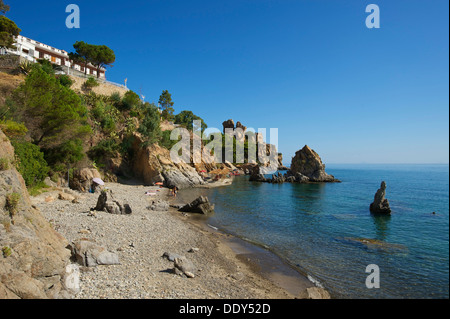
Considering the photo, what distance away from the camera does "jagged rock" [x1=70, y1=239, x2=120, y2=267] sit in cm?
896

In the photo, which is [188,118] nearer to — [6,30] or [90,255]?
[6,30]

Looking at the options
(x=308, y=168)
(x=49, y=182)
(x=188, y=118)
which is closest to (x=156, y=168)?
(x=49, y=182)

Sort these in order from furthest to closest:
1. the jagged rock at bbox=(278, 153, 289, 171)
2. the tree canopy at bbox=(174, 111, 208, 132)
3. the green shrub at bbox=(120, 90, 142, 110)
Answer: the jagged rock at bbox=(278, 153, 289, 171), the tree canopy at bbox=(174, 111, 208, 132), the green shrub at bbox=(120, 90, 142, 110)

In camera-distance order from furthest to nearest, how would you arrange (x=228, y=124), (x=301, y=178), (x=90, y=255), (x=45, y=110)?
(x=228, y=124) < (x=301, y=178) < (x=45, y=110) < (x=90, y=255)

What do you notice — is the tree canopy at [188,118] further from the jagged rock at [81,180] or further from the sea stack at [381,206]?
the sea stack at [381,206]

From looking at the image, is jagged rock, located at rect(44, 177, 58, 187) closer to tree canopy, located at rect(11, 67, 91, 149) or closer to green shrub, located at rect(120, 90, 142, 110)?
tree canopy, located at rect(11, 67, 91, 149)

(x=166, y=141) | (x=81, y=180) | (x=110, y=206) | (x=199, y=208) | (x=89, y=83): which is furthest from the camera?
(x=89, y=83)

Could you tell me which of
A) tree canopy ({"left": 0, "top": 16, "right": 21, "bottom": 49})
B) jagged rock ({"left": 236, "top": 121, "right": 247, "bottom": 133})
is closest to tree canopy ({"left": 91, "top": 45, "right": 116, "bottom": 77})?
tree canopy ({"left": 0, "top": 16, "right": 21, "bottom": 49})

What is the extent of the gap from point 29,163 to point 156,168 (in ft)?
69.2

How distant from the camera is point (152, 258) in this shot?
11.3 m

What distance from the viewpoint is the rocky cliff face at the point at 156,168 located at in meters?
39.3

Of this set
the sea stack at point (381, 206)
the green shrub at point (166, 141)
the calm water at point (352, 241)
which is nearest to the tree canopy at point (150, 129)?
the green shrub at point (166, 141)

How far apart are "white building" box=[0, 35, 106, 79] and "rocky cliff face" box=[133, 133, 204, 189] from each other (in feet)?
79.8
